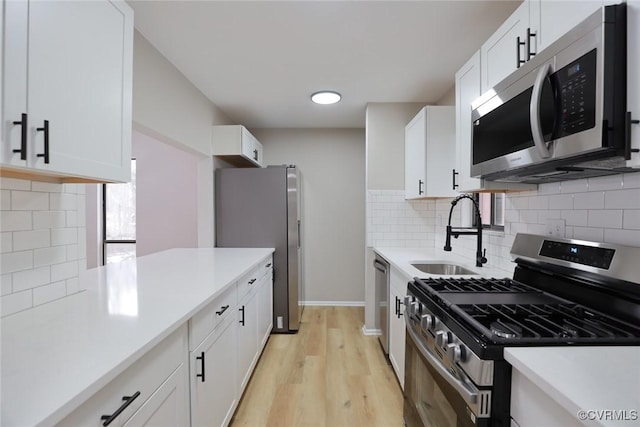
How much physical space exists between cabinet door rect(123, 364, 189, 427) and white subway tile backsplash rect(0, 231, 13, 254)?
75 centimetres

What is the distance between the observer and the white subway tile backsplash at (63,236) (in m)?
1.29

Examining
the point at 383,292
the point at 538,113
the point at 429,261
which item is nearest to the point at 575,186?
the point at 538,113

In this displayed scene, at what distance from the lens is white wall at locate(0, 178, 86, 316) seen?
1099mm

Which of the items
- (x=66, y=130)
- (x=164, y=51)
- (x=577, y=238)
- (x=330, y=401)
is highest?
(x=164, y=51)

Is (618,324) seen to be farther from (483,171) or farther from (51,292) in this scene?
(51,292)

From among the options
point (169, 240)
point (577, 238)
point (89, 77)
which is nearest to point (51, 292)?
point (89, 77)

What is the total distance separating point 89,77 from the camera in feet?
3.57

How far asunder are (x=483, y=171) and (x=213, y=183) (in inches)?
104

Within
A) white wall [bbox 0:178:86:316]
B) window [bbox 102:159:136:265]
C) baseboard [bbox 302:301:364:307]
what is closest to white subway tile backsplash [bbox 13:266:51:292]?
white wall [bbox 0:178:86:316]

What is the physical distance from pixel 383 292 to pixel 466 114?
1.58 metres

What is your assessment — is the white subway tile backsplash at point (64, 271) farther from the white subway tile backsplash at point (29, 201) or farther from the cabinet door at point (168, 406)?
the cabinet door at point (168, 406)

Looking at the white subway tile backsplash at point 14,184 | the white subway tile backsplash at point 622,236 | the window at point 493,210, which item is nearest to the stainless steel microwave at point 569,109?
the white subway tile backsplash at point 622,236

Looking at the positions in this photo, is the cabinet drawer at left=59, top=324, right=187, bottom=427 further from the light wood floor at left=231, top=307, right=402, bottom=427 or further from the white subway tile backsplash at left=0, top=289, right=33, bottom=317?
the light wood floor at left=231, top=307, right=402, bottom=427

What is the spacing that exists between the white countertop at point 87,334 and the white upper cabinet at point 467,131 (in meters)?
1.52
